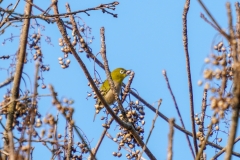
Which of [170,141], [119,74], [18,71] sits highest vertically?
[119,74]

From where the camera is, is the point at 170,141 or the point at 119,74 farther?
the point at 119,74

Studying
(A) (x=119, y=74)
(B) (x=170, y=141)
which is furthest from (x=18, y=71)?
(A) (x=119, y=74)

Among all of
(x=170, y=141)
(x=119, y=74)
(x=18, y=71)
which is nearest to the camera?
(x=170, y=141)

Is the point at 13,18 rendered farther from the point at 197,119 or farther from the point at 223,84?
the point at 223,84

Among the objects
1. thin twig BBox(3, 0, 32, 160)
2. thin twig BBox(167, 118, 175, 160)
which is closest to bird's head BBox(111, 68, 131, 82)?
thin twig BBox(3, 0, 32, 160)

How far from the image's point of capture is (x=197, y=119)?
443cm

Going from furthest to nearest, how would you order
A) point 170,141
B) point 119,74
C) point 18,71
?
point 119,74 → point 18,71 → point 170,141

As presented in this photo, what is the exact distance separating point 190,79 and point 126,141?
100 centimetres

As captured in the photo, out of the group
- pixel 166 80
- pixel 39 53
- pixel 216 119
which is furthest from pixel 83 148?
pixel 216 119

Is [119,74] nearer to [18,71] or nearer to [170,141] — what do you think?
[18,71]

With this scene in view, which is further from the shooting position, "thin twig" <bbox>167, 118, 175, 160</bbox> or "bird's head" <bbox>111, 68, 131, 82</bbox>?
"bird's head" <bbox>111, 68, 131, 82</bbox>

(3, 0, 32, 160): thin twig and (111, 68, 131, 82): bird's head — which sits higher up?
(111, 68, 131, 82): bird's head

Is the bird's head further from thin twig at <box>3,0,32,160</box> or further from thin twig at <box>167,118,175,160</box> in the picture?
thin twig at <box>167,118,175,160</box>

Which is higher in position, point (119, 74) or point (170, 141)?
point (119, 74)
